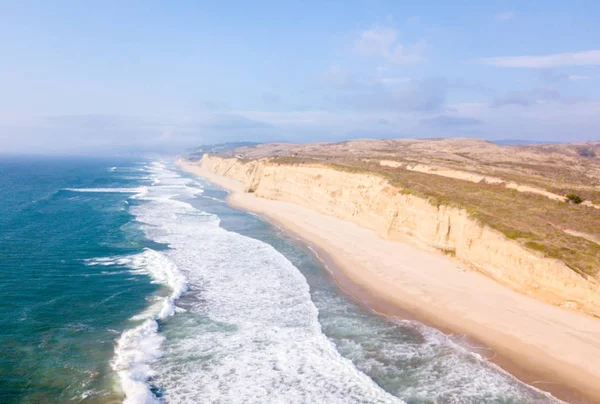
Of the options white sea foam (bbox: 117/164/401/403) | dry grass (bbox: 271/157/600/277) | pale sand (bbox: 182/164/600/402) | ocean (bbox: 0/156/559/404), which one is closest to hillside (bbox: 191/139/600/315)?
dry grass (bbox: 271/157/600/277)

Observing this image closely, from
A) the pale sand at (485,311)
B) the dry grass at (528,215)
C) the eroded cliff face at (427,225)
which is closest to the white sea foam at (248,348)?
the pale sand at (485,311)

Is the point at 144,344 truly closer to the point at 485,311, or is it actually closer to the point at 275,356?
the point at 275,356

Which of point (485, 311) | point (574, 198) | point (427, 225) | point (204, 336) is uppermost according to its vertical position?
point (574, 198)

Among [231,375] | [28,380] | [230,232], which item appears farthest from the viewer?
[230,232]

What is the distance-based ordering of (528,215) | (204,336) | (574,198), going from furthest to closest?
(574,198)
(528,215)
(204,336)

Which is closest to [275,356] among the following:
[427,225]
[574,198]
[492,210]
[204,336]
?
[204,336]

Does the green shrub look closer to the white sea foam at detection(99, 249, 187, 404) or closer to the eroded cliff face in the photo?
the eroded cliff face

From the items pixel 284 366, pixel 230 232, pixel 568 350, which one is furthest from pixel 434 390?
pixel 230 232

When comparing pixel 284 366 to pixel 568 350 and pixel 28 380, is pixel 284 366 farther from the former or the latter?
pixel 568 350
